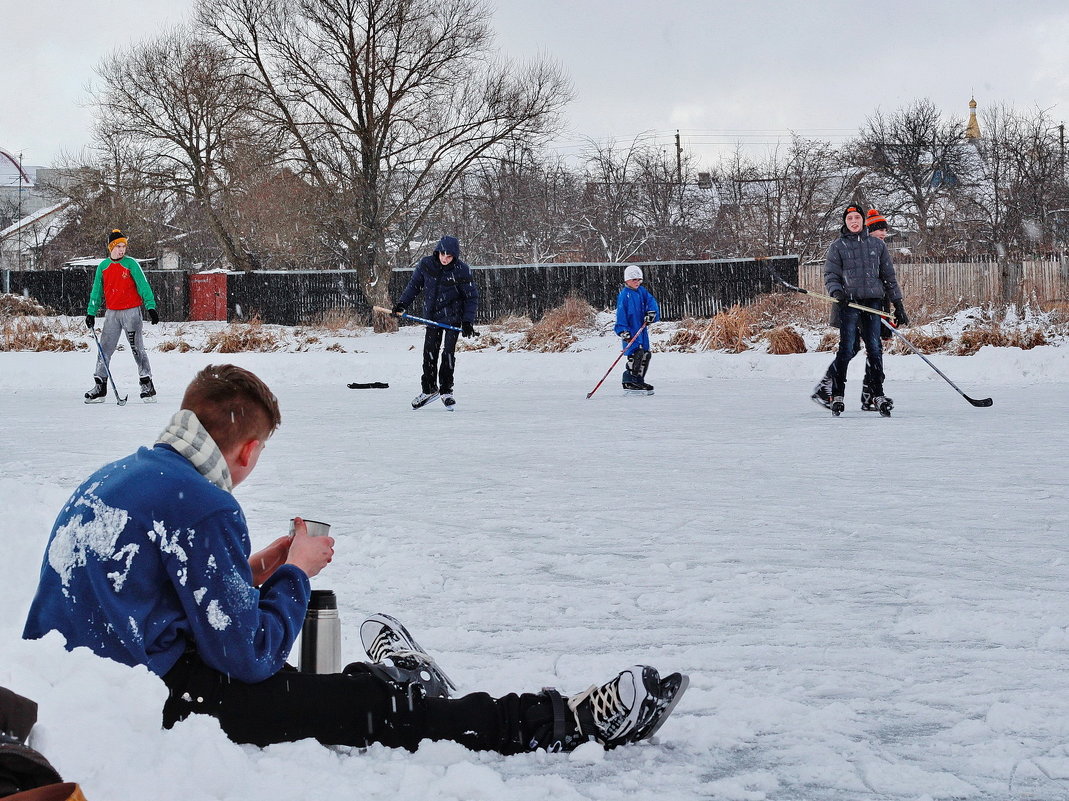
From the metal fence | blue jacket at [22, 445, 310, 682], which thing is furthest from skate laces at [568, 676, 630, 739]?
the metal fence

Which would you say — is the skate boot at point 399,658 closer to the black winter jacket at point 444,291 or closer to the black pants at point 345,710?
the black pants at point 345,710

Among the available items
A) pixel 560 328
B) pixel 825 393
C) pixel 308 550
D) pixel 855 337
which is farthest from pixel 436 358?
pixel 560 328

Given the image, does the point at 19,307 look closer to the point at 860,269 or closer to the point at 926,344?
the point at 926,344

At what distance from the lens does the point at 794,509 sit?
511cm

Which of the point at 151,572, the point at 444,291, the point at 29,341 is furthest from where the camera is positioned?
the point at 29,341

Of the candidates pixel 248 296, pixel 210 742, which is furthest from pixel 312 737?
pixel 248 296

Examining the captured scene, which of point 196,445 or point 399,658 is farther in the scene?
point 399,658

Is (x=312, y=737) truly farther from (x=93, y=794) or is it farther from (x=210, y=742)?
(x=93, y=794)

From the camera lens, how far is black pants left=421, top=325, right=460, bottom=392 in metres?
10.6

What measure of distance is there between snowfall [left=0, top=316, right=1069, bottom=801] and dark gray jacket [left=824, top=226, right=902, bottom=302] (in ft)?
3.45

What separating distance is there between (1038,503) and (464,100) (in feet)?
81.3

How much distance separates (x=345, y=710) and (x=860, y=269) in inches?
306

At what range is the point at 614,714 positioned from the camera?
2.31 meters

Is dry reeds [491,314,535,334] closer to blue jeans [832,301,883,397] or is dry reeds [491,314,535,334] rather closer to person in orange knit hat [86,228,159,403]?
person in orange knit hat [86,228,159,403]
